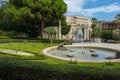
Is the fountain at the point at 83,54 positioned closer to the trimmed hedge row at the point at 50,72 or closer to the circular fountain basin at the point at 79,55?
the circular fountain basin at the point at 79,55

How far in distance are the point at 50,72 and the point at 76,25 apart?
82.2m

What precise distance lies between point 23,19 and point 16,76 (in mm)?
28579

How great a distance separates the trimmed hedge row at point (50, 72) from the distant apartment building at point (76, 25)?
74.7m

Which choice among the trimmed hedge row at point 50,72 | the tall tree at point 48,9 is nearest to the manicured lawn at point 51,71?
the trimmed hedge row at point 50,72

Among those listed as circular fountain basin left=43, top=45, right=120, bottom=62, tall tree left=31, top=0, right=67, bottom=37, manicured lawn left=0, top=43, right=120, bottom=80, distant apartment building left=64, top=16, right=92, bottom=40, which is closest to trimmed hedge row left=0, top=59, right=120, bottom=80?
manicured lawn left=0, top=43, right=120, bottom=80

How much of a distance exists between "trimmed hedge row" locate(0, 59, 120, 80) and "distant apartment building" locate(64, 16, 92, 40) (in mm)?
74654

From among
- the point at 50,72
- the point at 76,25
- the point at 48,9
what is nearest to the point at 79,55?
the point at 50,72

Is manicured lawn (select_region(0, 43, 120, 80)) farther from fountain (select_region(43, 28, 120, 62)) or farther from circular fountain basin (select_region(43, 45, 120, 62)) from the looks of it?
fountain (select_region(43, 28, 120, 62))

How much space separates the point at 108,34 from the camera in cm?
7725

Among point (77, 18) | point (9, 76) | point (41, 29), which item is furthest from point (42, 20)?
point (77, 18)

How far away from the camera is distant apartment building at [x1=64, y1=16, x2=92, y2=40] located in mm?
86931

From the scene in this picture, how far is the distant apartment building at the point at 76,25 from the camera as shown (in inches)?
3422

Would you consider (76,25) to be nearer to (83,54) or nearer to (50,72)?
(83,54)

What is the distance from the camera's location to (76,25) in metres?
89.7
